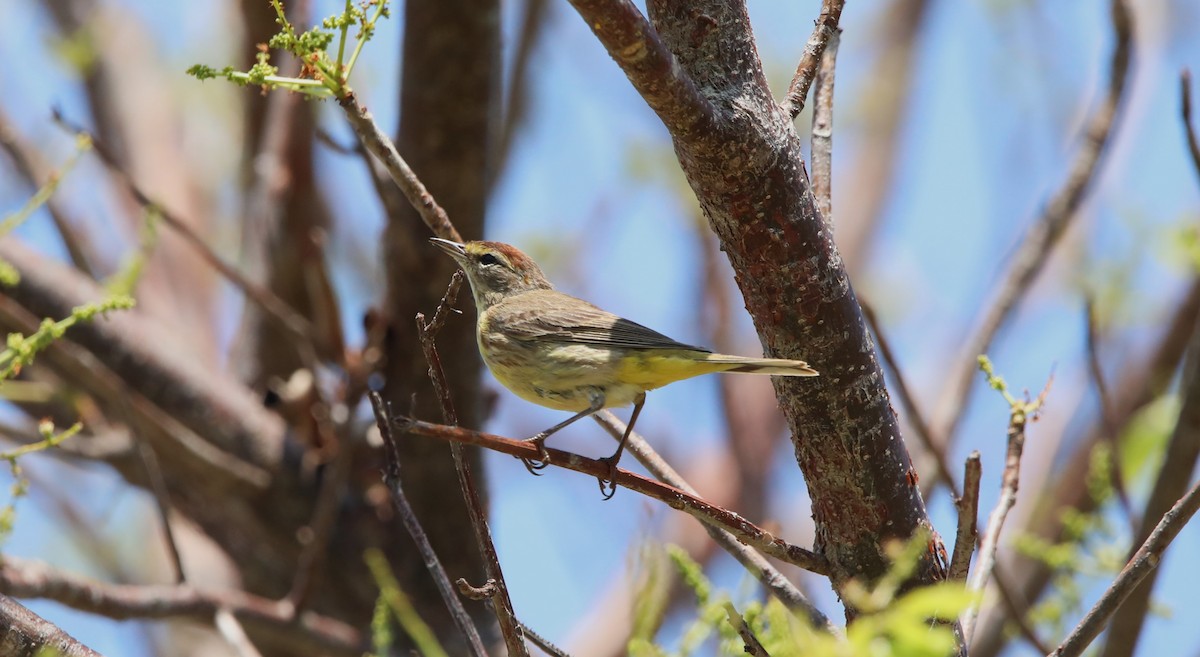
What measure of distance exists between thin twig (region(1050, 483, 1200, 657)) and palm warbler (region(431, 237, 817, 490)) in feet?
3.75

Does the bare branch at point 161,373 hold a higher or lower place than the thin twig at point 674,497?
higher

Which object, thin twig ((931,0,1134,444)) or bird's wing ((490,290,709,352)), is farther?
thin twig ((931,0,1134,444))

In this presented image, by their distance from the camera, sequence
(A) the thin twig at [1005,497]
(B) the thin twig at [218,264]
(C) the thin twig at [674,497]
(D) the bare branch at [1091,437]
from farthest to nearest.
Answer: (D) the bare branch at [1091,437] < (B) the thin twig at [218,264] < (A) the thin twig at [1005,497] < (C) the thin twig at [674,497]

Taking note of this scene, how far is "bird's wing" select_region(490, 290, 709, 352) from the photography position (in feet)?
11.2

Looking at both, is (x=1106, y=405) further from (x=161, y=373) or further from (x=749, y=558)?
(x=161, y=373)

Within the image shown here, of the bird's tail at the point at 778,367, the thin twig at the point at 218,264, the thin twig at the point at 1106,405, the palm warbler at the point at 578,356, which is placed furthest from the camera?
the thin twig at the point at 218,264

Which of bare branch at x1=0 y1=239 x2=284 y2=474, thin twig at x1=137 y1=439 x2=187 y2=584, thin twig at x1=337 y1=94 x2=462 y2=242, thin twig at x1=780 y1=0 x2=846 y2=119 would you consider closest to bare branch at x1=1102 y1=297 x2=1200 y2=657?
thin twig at x1=780 y1=0 x2=846 y2=119

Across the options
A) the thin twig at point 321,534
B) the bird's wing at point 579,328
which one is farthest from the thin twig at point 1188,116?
the thin twig at point 321,534

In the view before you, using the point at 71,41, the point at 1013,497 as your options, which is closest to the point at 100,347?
the point at 71,41

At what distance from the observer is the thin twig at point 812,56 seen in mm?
2506

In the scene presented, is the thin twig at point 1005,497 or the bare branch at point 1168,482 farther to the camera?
the bare branch at point 1168,482

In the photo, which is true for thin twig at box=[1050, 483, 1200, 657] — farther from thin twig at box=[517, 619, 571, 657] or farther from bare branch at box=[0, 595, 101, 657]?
bare branch at box=[0, 595, 101, 657]

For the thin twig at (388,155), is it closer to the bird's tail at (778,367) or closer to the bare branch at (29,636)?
the bird's tail at (778,367)

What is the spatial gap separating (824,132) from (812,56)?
0.89 feet
